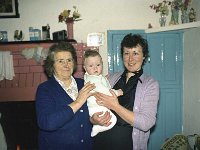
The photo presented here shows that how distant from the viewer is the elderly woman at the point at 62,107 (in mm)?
1674

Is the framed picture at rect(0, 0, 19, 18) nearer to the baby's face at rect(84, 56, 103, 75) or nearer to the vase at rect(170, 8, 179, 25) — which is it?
the baby's face at rect(84, 56, 103, 75)

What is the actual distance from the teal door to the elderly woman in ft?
7.59

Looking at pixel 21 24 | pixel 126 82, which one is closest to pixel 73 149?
pixel 126 82

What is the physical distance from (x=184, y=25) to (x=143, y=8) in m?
0.83

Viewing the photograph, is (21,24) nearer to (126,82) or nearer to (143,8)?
(143,8)

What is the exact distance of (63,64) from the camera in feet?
6.16

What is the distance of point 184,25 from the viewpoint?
3756mm

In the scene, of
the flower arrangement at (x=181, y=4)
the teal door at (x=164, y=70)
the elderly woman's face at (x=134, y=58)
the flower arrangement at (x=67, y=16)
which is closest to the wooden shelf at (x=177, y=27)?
the teal door at (x=164, y=70)

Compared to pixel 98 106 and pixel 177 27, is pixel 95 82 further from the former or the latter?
pixel 177 27

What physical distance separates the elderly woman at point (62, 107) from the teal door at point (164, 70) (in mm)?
2314

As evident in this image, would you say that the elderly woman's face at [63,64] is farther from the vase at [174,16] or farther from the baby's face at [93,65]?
the vase at [174,16]

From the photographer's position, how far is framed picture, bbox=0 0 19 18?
3912 millimetres

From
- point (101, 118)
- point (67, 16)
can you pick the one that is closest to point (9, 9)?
point (67, 16)

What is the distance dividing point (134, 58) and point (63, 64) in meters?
0.61
